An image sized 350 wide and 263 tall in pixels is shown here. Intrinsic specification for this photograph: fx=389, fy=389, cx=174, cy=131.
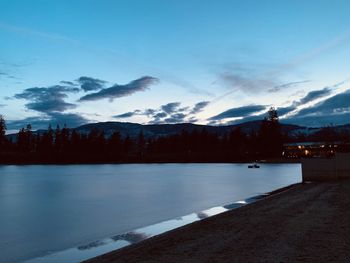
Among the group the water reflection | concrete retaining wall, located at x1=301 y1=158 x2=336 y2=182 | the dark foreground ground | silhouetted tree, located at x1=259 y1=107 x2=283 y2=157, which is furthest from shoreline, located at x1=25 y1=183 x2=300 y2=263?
silhouetted tree, located at x1=259 y1=107 x2=283 y2=157

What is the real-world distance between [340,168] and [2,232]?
34.5 m

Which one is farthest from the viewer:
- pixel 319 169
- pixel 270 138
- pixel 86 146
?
pixel 86 146

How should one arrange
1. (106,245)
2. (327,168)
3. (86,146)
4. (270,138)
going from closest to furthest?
(106,245) → (327,168) → (270,138) → (86,146)

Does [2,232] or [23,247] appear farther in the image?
[2,232]

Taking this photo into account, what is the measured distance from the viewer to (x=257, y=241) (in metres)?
12.2

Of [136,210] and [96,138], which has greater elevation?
[96,138]

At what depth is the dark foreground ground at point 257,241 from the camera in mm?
10203

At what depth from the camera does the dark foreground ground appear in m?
10.2

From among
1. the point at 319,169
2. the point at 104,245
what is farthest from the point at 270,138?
the point at 104,245

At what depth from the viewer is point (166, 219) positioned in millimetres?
23891

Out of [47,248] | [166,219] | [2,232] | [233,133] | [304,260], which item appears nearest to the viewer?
[304,260]

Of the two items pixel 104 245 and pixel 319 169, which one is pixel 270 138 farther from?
pixel 104 245

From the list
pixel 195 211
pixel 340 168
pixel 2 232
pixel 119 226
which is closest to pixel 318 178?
pixel 340 168

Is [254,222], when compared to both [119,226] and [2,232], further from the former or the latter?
[2,232]
